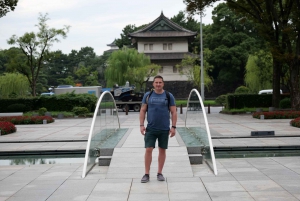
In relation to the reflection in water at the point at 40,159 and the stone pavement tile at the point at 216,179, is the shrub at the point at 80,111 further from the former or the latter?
the stone pavement tile at the point at 216,179

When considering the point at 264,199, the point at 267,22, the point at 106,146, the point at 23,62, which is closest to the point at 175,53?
the point at 23,62

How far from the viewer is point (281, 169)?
30.9ft

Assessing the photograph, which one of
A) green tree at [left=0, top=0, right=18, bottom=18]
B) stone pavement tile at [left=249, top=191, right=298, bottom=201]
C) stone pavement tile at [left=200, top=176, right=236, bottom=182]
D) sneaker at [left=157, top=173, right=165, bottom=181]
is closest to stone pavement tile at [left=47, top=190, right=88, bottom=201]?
sneaker at [left=157, top=173, right=165, bottom=181]

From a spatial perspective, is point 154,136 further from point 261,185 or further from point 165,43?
point 165,43

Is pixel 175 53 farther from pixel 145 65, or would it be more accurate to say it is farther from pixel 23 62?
pixel 23 62

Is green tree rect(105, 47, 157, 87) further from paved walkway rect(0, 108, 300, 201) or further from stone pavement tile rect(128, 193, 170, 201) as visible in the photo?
stone pavement tile rect(128, 193, 170, 201)

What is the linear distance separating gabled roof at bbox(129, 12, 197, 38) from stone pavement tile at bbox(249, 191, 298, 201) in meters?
54.8

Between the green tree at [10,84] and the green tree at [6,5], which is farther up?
the green tree at [6,5]

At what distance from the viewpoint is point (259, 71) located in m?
41.9

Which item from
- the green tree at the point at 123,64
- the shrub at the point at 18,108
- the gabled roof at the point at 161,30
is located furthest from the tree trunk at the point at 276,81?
the gabled roof at the point at 161,30

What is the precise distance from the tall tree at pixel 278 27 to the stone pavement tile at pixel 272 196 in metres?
19.7

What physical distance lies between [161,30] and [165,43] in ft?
6.17

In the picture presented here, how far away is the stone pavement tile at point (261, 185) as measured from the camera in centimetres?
750

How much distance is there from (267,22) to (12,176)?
21853mm
